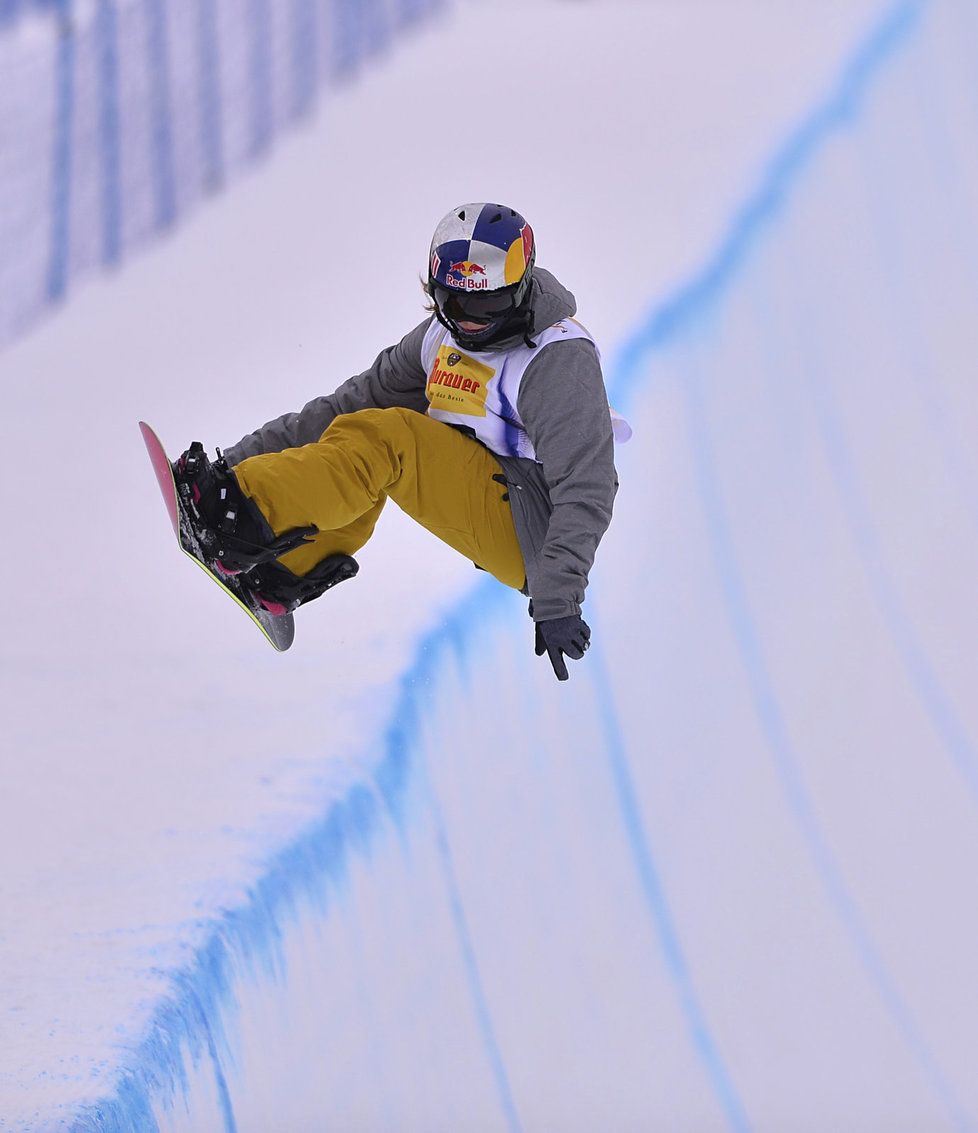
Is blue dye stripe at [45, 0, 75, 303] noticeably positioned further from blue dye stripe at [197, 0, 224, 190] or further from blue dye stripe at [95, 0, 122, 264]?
blue dye stripe at [197, 0, 224, 190]

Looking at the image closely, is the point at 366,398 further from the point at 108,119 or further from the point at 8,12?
the point at 8,12

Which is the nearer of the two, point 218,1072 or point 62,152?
point 218,1072

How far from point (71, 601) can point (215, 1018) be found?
1.09 m

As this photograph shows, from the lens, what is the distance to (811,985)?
134 inches

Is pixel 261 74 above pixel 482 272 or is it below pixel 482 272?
above

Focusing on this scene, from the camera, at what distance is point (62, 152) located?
422 centimetres

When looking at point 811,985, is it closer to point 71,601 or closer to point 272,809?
point 272,809

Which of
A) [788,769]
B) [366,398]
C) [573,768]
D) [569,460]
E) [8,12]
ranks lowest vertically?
[788,769]

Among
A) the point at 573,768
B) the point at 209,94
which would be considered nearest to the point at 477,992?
the point at 573,768

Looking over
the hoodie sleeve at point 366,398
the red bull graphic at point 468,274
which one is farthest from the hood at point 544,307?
the hoodie sleeve at point 366,398

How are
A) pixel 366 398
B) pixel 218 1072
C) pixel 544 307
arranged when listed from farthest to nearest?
pixel 218 1072
pixel 366 398
pixel 544 307

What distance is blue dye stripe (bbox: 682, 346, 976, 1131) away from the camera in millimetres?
3375

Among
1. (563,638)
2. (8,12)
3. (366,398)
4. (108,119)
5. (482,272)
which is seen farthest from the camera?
(108,119)

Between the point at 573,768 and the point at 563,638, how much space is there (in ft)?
3.56
